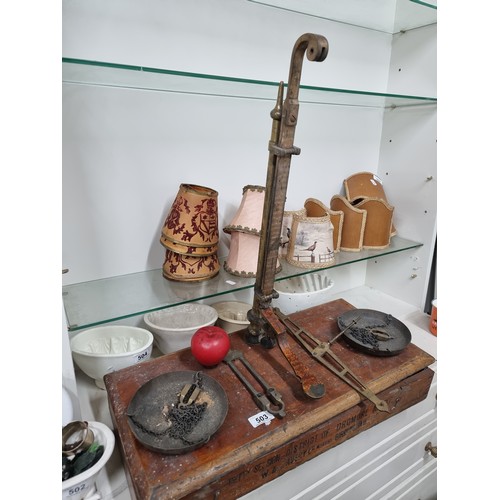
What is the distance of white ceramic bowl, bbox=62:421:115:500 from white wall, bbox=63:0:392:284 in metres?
0.33

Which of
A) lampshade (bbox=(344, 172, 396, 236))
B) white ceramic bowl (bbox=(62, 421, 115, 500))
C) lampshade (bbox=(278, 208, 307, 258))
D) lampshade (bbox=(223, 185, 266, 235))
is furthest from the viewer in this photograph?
lampshade (bbox=(344, 172, 396, 236))

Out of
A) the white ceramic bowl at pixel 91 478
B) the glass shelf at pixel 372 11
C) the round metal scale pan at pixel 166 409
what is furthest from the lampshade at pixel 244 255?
the glass shelf at pixel 372 11

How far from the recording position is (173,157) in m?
0.82

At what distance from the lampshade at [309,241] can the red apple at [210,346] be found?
293 millimetres

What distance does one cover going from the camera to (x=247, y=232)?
2.52 ft

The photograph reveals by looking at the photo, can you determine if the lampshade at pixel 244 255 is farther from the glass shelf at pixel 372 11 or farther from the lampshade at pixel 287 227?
the glass shelf at pixel 372 11

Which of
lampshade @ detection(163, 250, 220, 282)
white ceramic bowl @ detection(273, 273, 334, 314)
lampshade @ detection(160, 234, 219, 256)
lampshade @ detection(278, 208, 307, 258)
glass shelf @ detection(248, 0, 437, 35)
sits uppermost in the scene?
glass shelf @ detection(248, 0, 437, 35)

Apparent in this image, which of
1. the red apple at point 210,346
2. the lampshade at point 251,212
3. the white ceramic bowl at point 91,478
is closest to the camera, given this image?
the white ceramic bowl at point 91,478

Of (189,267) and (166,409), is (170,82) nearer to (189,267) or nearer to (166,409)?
(189,267)

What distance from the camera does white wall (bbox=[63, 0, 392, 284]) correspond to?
27.3 inches

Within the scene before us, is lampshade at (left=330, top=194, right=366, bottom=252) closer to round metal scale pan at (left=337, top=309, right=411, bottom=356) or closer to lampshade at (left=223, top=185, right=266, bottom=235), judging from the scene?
round metal scale pan at (left=337, top=309, right=411, bottom=356)

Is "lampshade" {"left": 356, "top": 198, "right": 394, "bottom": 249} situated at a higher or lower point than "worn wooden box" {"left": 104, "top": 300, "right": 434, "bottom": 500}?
higher

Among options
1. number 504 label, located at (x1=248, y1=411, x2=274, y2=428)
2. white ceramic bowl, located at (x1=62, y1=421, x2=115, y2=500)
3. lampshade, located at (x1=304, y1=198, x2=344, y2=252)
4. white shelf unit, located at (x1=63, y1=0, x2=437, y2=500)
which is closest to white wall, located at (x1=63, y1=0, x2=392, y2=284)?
white shelf unit, located at (x1=63, y1=0, x2=437, y2=500)

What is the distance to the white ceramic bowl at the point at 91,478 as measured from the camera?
51 centimetres
